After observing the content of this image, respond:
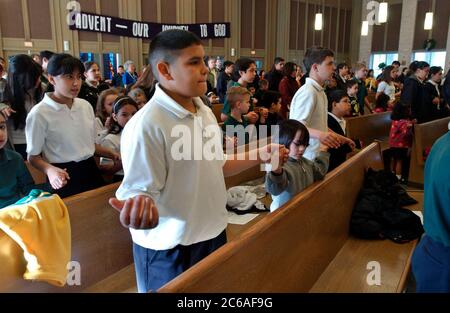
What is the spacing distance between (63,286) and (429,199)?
1844mm

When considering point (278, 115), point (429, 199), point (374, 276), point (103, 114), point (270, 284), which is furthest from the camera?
point (278, 115)

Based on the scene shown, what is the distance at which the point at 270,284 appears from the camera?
5.66ft

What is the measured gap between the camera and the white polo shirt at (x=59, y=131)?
2320 millimetres

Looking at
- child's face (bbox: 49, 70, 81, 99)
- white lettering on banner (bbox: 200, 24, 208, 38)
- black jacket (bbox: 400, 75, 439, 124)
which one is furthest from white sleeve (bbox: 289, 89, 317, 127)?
white lettering on banner (bbox: 200, 24, 208, 38)

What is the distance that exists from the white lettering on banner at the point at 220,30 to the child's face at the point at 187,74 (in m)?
11.2

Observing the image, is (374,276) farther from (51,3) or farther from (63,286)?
(51,3)

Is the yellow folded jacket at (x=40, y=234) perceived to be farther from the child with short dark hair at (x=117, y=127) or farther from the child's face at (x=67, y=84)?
the child with short dark hair at (x=117, y=127)

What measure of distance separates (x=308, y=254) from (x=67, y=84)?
179cm

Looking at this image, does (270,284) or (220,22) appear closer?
(270,284)

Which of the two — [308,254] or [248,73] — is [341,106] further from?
[308,254]

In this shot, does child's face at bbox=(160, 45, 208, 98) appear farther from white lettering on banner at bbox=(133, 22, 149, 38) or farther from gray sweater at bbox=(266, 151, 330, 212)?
white lettering on banner at bbox=(133, 22, 149, 38)

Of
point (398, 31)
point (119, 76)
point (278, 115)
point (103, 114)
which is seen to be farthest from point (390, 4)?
point (103, 114)

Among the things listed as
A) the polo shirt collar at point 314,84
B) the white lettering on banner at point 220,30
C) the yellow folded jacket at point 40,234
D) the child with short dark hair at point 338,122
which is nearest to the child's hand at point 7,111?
the yellow folded jacket at point 40,234

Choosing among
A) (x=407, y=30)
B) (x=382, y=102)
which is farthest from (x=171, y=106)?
(x=407, y=30)
